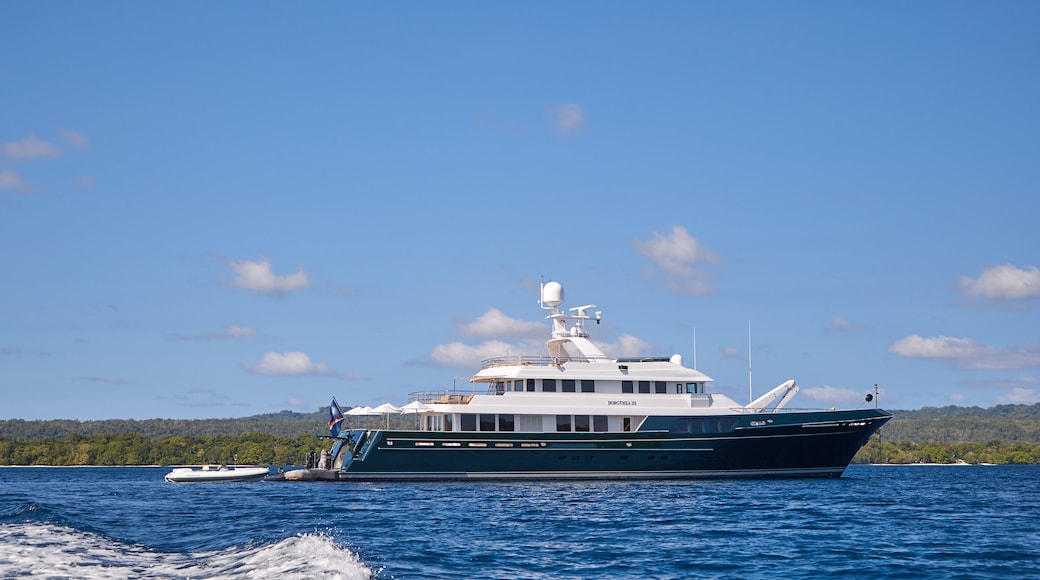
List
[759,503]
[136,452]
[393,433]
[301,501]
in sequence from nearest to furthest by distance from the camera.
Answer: [759,503]
[301,501]
[393,433]
[136,452]

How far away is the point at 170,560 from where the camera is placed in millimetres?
21391

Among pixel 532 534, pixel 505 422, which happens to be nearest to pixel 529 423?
pixel 505 422

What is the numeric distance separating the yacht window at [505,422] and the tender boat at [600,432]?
43mm

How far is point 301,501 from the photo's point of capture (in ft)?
118

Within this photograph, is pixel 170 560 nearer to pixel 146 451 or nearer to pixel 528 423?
pixel 528 423

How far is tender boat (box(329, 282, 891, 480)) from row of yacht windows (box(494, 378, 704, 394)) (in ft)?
0.14

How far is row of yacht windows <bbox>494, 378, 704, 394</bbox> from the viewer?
148ft

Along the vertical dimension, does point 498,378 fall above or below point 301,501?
above

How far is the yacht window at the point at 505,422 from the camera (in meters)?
44.9

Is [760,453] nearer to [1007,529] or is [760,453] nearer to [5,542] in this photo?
[1007,529]

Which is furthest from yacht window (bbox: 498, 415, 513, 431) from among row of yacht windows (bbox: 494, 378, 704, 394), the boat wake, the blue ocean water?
the boat wake

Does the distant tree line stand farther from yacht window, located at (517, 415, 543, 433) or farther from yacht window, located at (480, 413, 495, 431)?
yacht window, located at (517, 415, 543, 433)

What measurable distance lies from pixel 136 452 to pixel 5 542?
94.9 meters

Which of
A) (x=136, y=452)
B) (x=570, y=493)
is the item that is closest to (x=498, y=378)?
(x=570, y=493)
